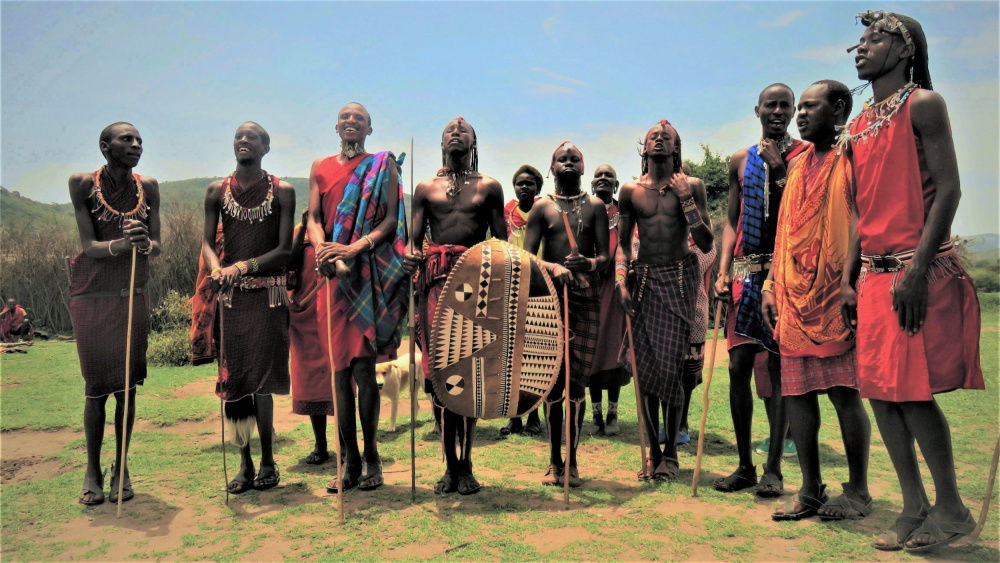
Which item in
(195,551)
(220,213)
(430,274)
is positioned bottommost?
(195,551)

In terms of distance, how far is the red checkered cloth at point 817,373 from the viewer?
3.99 m

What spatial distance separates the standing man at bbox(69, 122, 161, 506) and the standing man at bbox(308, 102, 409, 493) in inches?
51.8

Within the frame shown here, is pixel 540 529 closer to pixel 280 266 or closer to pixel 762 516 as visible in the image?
pixel 762 516

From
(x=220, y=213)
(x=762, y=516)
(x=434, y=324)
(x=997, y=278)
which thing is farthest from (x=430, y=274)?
(x=997, y=278)

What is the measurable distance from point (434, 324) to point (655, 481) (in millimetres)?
2084

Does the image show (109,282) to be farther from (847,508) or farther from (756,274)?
(847,508)

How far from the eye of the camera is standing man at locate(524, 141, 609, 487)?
4.95 m

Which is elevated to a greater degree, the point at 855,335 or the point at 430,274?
the point at 430,274

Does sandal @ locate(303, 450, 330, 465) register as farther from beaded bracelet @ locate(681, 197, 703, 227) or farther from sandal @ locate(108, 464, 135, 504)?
beaded bracelet @ locate(681, 197, 703, 227)

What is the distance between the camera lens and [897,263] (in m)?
3.46

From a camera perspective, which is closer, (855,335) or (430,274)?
(855,335)

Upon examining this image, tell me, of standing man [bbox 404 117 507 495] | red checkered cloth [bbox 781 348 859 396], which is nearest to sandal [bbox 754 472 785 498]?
red checkered cloth [bbox 781 348 859 396]

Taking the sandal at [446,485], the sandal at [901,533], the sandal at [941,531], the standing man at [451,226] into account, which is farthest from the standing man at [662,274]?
the sandal at [941,531]

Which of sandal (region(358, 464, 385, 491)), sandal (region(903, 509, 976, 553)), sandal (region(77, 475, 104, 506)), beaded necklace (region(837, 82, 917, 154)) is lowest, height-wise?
sandal (region(77, 475, 104, 506))
